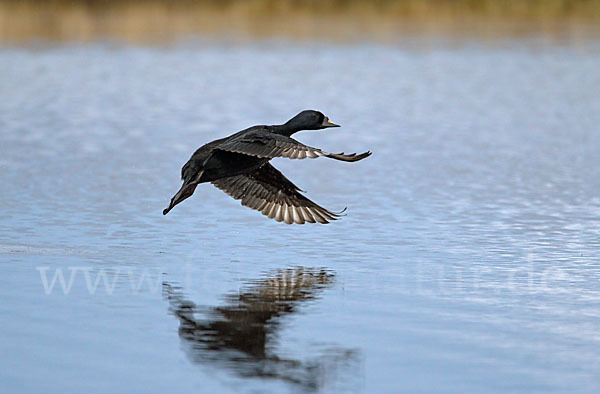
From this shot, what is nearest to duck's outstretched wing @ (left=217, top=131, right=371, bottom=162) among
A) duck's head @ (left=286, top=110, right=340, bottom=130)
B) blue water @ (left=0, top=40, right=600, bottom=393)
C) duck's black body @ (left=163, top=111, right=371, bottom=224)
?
duck's black body @ (left=163, top=111, right=371, bottom=224)

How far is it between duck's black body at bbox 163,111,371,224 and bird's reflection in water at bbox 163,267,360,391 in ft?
3.14

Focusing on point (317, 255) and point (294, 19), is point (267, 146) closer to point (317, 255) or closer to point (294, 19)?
point (317, 255)

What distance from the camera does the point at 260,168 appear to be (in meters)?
10.6

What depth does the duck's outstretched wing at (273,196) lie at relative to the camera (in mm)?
10438

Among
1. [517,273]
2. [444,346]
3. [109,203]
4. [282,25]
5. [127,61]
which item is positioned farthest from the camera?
[282,25]

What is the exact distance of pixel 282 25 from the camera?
1526 inches

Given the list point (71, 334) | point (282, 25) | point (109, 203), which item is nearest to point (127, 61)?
point (282, 25)

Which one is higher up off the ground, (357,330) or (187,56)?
(187,56)

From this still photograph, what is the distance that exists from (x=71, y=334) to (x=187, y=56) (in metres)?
23.4

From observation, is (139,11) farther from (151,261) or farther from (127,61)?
(151,261)

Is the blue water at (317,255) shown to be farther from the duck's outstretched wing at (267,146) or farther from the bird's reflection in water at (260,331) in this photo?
the duck's outstretched wing at (267,146)

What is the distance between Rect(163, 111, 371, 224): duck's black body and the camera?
29.2ft

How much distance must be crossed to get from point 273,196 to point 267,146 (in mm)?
1678

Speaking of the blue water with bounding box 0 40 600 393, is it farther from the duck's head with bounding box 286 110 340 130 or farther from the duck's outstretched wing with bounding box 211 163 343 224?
the duck's head with bounding box 286 110 340 130
